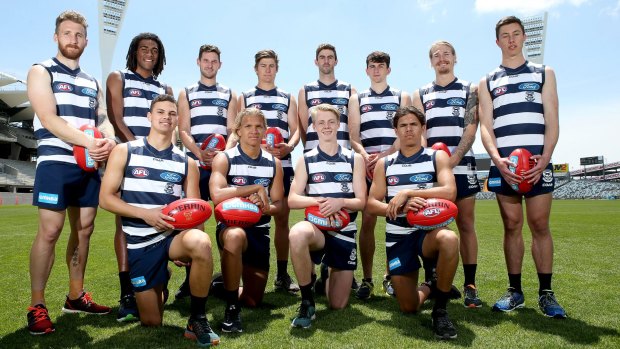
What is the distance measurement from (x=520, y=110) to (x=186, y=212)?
3.21 m

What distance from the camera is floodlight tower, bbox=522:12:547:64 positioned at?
119 ft

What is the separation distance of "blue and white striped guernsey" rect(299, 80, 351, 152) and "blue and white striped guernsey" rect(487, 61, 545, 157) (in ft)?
5.66

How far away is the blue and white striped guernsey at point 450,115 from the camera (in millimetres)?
4559

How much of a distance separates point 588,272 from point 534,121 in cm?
296

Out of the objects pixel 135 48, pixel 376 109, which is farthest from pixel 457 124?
pixel 135 48

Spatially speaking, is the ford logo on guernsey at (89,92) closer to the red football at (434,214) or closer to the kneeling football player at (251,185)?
the kneeling football player at (251,185)

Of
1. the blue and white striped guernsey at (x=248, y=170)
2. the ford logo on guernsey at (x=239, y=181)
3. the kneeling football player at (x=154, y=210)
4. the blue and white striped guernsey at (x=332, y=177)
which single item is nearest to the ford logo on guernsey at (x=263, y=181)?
the blue and white striped guernsey at (x=248, y=170)

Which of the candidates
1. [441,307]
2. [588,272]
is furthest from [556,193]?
[441,307]

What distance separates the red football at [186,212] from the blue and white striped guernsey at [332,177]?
1.24 meters

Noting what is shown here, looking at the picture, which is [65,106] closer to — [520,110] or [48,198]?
[48,198]

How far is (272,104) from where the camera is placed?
203 inches

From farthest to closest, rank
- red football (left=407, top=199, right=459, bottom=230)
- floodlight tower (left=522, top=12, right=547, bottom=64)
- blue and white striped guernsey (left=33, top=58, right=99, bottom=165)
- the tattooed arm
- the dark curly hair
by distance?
floodlight tower (left=522, top=12, right=547, bottom=64) < the dark curly hair < the tattooed arm < blue and white striped guernsey (left=33, top=58, right=99, bottom=165) < red football (left=407, top=199, right=459, bottom=230)

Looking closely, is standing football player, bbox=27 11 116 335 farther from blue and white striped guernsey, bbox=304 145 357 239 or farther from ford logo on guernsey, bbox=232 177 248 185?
blue and white striped guernsey, bbox=304 145 357 239

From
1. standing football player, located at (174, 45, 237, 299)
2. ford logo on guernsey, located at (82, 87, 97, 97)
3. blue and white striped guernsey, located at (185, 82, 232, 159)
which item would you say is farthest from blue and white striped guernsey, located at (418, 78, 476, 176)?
ford logo on guernsey, located at (82, 87, 97, 97)
